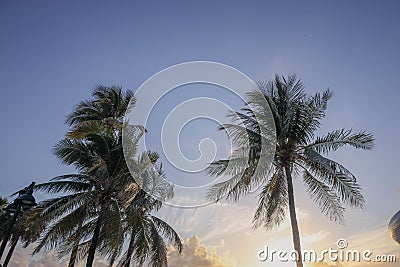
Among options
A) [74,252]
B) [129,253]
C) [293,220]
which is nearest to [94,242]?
[74,252]

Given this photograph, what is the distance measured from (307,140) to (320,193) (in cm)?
229

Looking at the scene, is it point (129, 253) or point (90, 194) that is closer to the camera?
point (90, 194)

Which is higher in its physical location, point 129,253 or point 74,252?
point 129,253

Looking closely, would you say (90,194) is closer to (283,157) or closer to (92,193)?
(92,193)

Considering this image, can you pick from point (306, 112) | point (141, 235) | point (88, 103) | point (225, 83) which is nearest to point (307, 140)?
point (306, 112)

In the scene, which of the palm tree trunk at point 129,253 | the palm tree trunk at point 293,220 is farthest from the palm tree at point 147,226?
the palm tree trunk at point 293,220

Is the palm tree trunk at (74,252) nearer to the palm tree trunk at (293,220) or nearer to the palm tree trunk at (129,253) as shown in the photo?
the palm tree trunk at (129,253)

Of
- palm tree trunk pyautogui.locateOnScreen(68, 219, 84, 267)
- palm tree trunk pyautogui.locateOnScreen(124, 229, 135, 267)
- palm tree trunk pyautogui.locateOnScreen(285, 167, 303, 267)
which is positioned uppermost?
palm tree trunk pyautogui.locateOnScreen(285, 167, 303, 267)

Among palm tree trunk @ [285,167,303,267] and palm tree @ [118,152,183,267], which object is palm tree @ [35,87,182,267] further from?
palm tree trunk @ [285,167,303,267]

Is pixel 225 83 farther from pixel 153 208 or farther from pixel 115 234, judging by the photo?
pixel 153 208

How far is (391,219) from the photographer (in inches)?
A: 400

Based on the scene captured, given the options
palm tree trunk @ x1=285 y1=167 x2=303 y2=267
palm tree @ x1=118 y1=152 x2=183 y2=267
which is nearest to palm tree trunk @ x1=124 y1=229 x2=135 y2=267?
palm tree @ x1=118 y1=152 x2=183 y2=267

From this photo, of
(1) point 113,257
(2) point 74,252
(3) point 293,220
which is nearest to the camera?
(3) point 293,220

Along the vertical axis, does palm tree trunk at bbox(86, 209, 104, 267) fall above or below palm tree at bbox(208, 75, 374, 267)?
below
